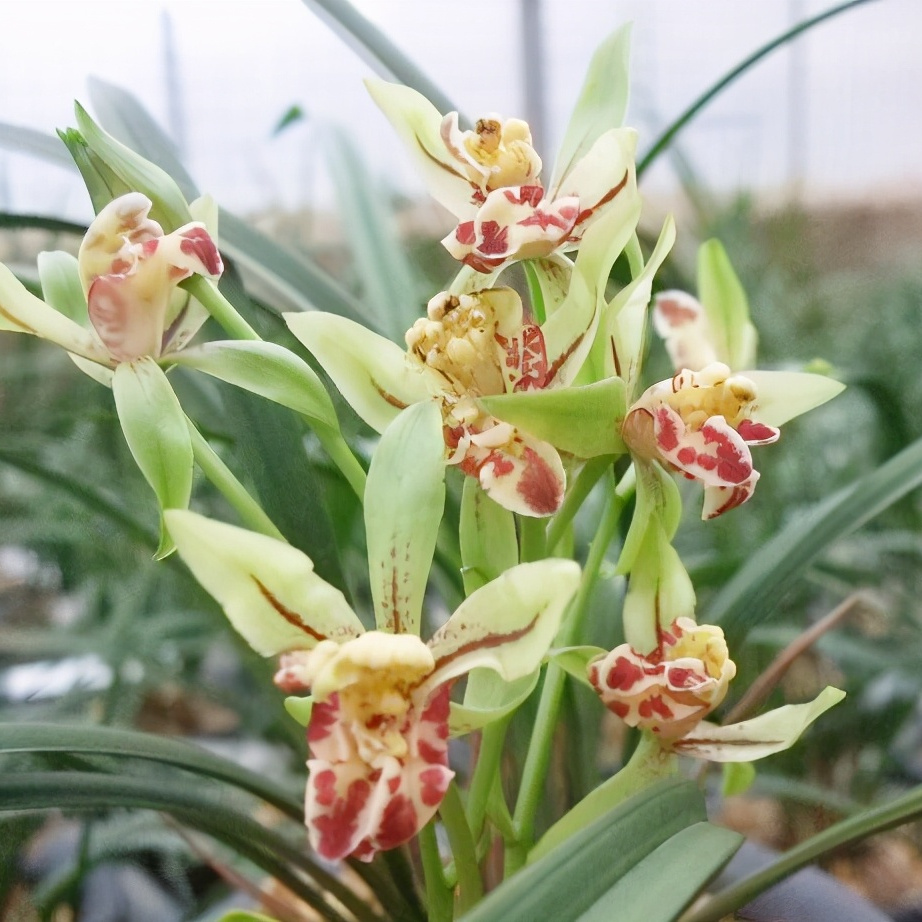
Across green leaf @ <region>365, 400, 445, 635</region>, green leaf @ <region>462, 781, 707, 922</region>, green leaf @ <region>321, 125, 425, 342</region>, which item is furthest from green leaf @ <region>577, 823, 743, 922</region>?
green leaf @ <region>321, 125, 425, 342</region>

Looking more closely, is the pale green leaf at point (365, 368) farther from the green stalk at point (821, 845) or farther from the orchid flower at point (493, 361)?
the green stalk at point (821, 845)

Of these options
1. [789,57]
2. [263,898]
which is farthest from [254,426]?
[789,57]

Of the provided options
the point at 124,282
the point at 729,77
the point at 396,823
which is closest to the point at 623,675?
the point at 396,823

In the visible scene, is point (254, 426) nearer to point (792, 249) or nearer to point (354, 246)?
point (354, 246)

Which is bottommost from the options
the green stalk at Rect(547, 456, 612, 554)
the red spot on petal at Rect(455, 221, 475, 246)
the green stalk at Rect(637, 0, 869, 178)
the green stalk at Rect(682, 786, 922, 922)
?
the green stalk at Rect(682, 786, 922, 922)

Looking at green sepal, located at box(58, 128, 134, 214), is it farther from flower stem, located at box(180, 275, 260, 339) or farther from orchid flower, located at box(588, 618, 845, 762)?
orchid flower, located at box(588, 618, 845, 762)

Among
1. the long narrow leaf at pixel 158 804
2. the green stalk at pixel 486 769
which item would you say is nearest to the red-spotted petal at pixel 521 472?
the green stalk at pixel 486 769
